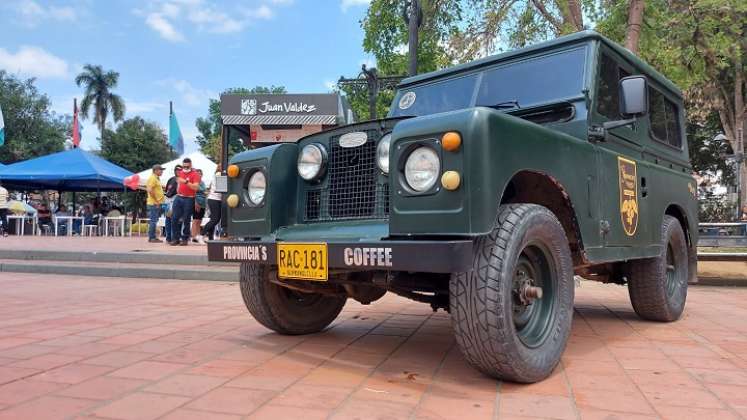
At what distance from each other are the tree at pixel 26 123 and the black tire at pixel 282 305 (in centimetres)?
3906

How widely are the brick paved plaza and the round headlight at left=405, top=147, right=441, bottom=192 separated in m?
1.00

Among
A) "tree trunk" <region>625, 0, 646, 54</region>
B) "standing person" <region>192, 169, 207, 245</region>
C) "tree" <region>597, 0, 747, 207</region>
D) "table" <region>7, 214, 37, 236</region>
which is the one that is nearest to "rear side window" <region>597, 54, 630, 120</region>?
"tree trunk" <region>625, 0, 646, 54</region>

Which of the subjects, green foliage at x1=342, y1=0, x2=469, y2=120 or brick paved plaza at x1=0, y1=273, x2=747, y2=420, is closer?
brick paved plaza at x1=0, y1=273, x2=747, y2=420

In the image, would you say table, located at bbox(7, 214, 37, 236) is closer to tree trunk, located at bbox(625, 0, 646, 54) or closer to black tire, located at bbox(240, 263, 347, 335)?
black tire, located at bbox(240, 263, 347, 335)

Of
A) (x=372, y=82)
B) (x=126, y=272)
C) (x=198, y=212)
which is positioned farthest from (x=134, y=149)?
(x=126, y=272)

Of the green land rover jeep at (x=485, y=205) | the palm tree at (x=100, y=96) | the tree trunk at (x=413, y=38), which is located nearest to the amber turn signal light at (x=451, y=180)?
the green land rover jeep at (x=485, y=205)

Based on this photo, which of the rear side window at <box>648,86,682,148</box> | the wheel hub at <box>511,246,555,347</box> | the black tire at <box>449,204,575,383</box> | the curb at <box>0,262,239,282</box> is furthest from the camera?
the curb at <box>0,262,239,282</box>

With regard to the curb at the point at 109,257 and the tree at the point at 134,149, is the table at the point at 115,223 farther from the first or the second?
the tree at the point at 134,149

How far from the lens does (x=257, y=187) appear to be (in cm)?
366

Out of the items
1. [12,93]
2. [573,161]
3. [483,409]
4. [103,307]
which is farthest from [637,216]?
[12,93]

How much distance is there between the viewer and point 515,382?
2.85m

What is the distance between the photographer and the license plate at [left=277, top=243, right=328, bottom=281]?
9.72 feet

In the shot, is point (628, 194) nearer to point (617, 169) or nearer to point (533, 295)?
point (617, 169)

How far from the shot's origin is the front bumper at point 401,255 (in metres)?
2.49
